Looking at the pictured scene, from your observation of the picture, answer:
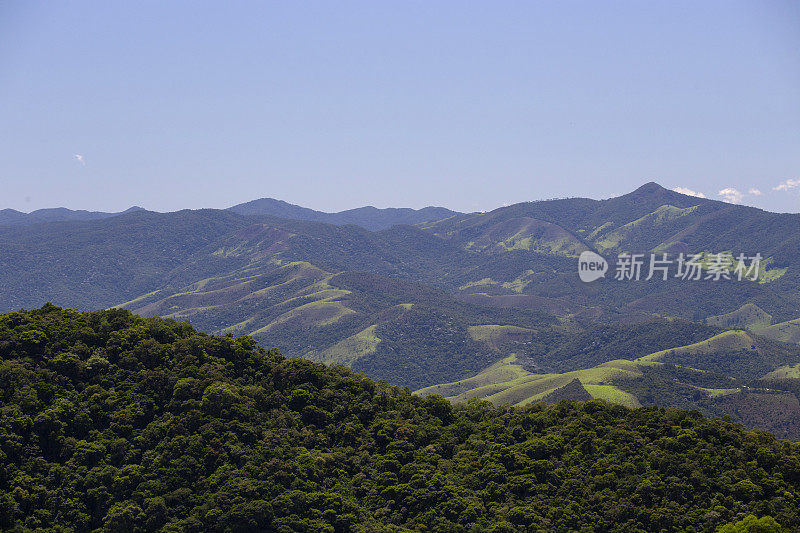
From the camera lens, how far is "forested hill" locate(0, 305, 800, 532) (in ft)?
287

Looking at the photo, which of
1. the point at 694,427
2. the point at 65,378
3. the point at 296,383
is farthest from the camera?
the point at 296,383

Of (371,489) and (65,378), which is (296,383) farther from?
(65,378)

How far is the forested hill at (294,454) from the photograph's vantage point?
87.5 meters

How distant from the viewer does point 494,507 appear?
311 ft

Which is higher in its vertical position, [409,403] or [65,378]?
[65,378]

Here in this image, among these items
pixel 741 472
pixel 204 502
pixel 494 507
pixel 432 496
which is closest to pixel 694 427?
pixel 741 472

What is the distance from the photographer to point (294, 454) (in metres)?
100

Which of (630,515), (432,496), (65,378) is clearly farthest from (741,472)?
(65,378)

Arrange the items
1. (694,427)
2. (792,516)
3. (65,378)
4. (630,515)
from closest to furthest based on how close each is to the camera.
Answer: (792,516) < (630,515) < (65,378) < (694,427)

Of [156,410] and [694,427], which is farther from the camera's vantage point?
[694,427]

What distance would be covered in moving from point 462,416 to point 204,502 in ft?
174

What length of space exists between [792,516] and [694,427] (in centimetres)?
2486

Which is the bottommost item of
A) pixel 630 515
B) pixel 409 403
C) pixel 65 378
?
pixel 630 515

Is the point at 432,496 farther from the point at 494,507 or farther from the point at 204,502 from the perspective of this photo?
the point at 204,502
